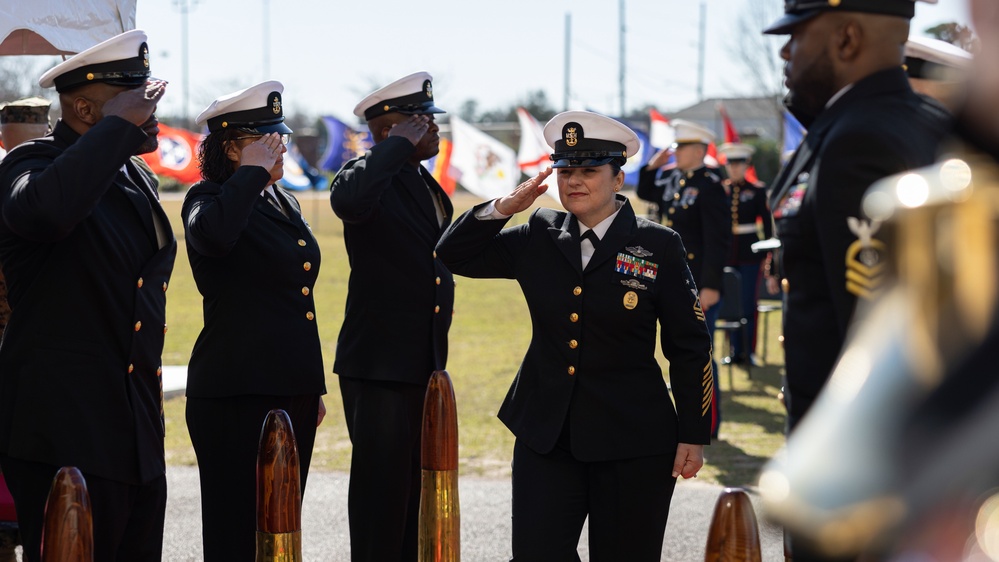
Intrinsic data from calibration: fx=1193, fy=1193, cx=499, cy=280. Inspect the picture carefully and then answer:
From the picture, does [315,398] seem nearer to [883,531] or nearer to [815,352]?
[815,352]

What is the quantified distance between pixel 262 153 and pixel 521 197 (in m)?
1.07

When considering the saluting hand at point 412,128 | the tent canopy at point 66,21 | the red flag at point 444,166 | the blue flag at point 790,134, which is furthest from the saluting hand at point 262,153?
the red flag at point 444,166

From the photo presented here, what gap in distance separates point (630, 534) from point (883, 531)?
2.75m

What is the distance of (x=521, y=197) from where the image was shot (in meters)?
4.56

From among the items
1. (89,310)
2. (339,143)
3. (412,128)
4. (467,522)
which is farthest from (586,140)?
(339,143)

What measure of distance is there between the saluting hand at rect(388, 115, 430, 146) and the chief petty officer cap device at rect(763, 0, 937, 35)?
2731 millimetres

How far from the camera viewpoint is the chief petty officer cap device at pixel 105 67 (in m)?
4.10

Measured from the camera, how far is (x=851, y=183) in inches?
114

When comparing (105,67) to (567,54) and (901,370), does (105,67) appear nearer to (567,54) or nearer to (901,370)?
(901,370)

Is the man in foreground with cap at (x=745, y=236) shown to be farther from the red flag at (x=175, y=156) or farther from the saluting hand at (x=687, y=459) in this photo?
the red flag at (x=175, y=156)

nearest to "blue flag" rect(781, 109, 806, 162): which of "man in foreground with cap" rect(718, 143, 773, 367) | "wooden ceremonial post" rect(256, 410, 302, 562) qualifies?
"man in foreground with cap" rect(718, 143, 773, 367)

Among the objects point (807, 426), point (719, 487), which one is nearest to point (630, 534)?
point (807, 426)

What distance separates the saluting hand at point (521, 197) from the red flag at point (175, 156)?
74.3 ft

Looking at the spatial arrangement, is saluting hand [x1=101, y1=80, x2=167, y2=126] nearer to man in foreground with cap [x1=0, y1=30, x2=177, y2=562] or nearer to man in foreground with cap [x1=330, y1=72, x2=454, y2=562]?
man in foreground with cap [x1=0, y1=30, x2=177, y2=562]
